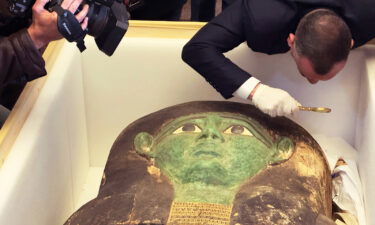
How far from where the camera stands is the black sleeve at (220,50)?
153 cm

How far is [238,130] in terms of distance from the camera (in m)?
1.41

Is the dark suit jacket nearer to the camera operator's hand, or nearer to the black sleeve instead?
the black sleeve

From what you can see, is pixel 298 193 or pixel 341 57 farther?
pixel 341 57

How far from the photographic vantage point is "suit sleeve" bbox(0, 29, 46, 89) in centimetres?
128

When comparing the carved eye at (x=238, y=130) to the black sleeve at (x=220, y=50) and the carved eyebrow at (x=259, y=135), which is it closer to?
the carved eyebrow at (x=259, y=135)

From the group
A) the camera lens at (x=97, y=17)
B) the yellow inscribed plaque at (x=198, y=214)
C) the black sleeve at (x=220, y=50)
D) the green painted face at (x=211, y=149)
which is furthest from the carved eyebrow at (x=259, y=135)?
the camera lens at (x=97, y=17)

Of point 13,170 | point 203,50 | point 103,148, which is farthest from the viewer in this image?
point 103,148

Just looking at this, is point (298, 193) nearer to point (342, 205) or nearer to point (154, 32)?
point (342, 205)

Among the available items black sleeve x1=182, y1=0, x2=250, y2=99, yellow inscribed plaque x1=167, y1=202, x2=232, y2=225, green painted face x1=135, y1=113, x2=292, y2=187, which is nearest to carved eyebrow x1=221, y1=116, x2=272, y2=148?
green painted face x1=135, y1=113, x2=292, y2=187

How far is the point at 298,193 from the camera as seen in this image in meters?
1.28

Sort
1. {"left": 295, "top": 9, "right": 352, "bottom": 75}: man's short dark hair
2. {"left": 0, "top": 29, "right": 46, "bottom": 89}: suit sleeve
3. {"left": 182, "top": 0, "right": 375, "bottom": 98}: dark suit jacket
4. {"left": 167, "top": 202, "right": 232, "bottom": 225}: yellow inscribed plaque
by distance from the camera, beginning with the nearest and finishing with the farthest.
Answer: {"left": 167, "top": 202, "right": 232, "bottom": 225}: yellow inscribed plaque < {"left": 0, "top": 29, "right": 46, "bottom": 89}: suit sleeve < {"left": 295, "top": 9, "right": 352, "bottom": 75}: man's short dark hair < {"left": 182, "top": 0, "right": 375, "bottom": 98}: dark suit jacket

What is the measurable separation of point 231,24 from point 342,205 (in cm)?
54

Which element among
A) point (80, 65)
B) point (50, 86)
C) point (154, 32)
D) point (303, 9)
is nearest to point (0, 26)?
point (50, 86)

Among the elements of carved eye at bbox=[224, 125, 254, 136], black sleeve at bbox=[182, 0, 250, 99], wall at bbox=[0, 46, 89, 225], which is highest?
black sleeve at bbox=[182, 0, 250, 99]
